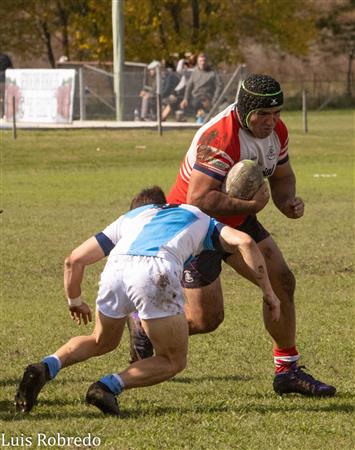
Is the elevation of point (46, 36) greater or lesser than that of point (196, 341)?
lesser

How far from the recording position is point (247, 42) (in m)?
60.0

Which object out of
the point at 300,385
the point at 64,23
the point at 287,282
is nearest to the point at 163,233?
the point at 287,282

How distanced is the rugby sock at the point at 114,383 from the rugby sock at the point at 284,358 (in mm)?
1407

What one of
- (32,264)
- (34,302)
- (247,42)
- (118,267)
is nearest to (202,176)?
(118,267)

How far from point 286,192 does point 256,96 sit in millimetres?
958

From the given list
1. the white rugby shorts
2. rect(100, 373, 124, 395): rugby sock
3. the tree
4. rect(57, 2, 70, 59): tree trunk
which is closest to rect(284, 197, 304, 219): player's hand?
the white rugby shorts

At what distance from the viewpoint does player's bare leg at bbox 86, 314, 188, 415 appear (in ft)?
21.6

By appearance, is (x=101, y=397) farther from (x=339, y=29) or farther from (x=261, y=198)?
(x=339, y=29)

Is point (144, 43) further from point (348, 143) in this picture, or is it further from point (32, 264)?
point (32, 264)

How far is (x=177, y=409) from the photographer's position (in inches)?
278

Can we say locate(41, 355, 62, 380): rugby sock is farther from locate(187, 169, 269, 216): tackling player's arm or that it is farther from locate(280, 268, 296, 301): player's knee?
locate(280, 268, 296, 301): player's knee

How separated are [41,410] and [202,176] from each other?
165 centimetres

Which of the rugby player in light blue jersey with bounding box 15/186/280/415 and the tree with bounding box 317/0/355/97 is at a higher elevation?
the rugby player in light blue jersey with bounding box 15/186/280/415

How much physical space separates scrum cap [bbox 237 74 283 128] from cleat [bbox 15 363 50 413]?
6.22 feet
